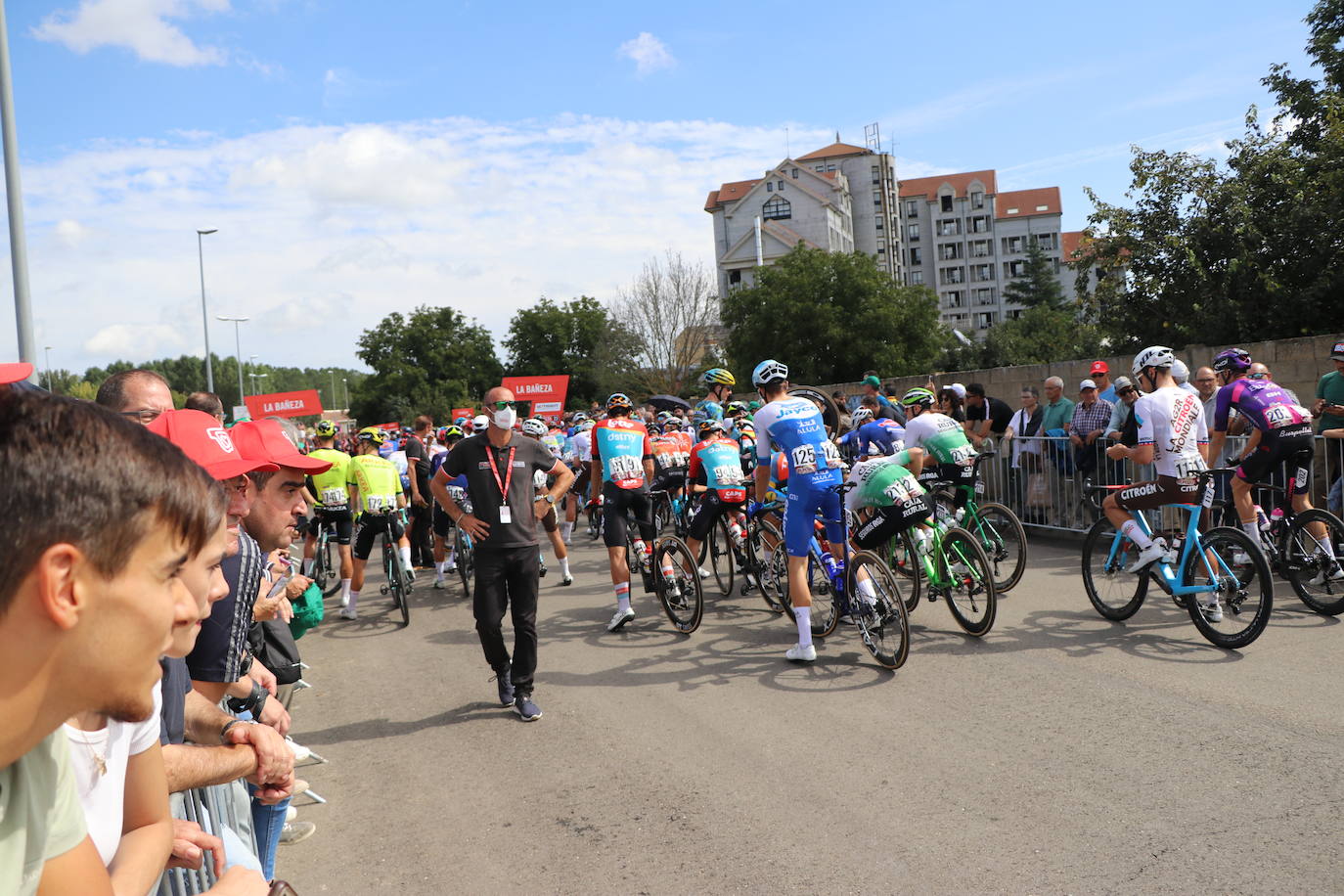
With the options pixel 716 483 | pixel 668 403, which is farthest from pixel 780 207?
pixel 716 483

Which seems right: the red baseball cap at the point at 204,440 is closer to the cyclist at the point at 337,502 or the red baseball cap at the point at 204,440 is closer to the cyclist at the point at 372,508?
the cyclist at the point at 372,508

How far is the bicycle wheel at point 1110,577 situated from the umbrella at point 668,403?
8314 mm

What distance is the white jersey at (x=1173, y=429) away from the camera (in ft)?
23.3

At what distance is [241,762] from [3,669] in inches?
65.4

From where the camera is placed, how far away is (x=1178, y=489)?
7055mm

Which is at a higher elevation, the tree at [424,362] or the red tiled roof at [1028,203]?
the red tiled roof at [1028,203]

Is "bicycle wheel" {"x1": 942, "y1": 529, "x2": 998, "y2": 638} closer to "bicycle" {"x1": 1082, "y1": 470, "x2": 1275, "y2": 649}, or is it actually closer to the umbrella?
"bicycle" {"x1": 1082, "y1": 470, "x2": 1275, "y2": 649}

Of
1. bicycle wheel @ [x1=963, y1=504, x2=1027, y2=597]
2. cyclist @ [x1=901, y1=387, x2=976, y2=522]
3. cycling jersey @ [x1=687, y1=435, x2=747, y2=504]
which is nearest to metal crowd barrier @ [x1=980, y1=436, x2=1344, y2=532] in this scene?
bicycle wheel @ [x1=963, y1=504, x2=1027, y2=597]

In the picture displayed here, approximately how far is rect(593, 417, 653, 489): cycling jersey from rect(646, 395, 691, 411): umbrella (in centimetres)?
560

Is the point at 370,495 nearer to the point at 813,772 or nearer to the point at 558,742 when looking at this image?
the point at 558,742

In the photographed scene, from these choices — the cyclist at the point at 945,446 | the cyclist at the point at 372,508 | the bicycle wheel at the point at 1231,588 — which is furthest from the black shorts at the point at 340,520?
the bicycle wheel at the point at 1231,588

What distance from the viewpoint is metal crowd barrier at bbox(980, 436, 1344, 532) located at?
10.8 m

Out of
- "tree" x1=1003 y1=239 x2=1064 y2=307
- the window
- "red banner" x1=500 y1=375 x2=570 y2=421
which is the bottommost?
"red banner" x1=500 y1=375 x2=570 y2=421

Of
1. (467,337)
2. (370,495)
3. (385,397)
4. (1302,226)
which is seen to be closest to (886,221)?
(467,337)
